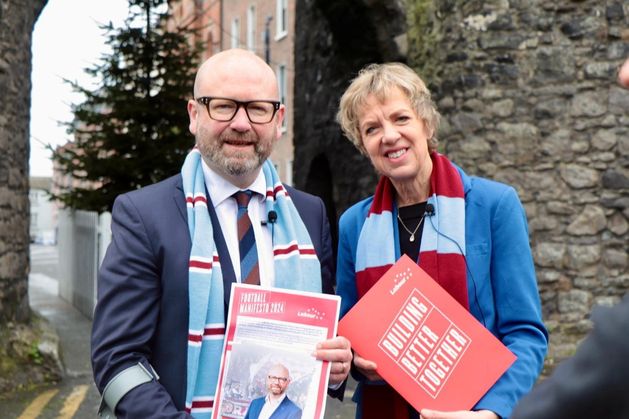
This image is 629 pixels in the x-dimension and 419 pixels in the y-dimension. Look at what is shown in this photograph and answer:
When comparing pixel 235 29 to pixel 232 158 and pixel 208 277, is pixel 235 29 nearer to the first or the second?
pixel 232 158

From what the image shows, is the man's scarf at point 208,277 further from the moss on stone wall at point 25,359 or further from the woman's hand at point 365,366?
the moss on stone wall at point 25,359

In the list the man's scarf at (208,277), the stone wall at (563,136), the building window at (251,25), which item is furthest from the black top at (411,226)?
the building window at (251,25)

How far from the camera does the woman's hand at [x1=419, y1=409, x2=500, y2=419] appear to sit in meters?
2.26

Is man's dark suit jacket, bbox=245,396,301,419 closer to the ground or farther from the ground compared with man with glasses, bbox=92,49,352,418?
closer to the ground

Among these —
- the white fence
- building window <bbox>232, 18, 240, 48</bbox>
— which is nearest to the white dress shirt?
the white fence

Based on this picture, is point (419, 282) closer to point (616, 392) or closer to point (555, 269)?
point (616, 392)

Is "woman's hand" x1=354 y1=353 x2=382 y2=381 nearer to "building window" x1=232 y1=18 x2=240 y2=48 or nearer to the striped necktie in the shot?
the striped necktie

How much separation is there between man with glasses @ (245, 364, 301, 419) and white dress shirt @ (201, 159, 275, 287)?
11.6 inches

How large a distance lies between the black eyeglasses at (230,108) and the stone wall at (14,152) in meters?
5.46

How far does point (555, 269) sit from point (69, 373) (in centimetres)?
500

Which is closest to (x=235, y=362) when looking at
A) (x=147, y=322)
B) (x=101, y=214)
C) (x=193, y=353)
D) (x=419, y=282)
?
(x=193, y=353)

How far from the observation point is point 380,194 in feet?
9.16

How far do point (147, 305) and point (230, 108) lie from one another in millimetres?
643

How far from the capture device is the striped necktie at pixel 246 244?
7.64 ft
